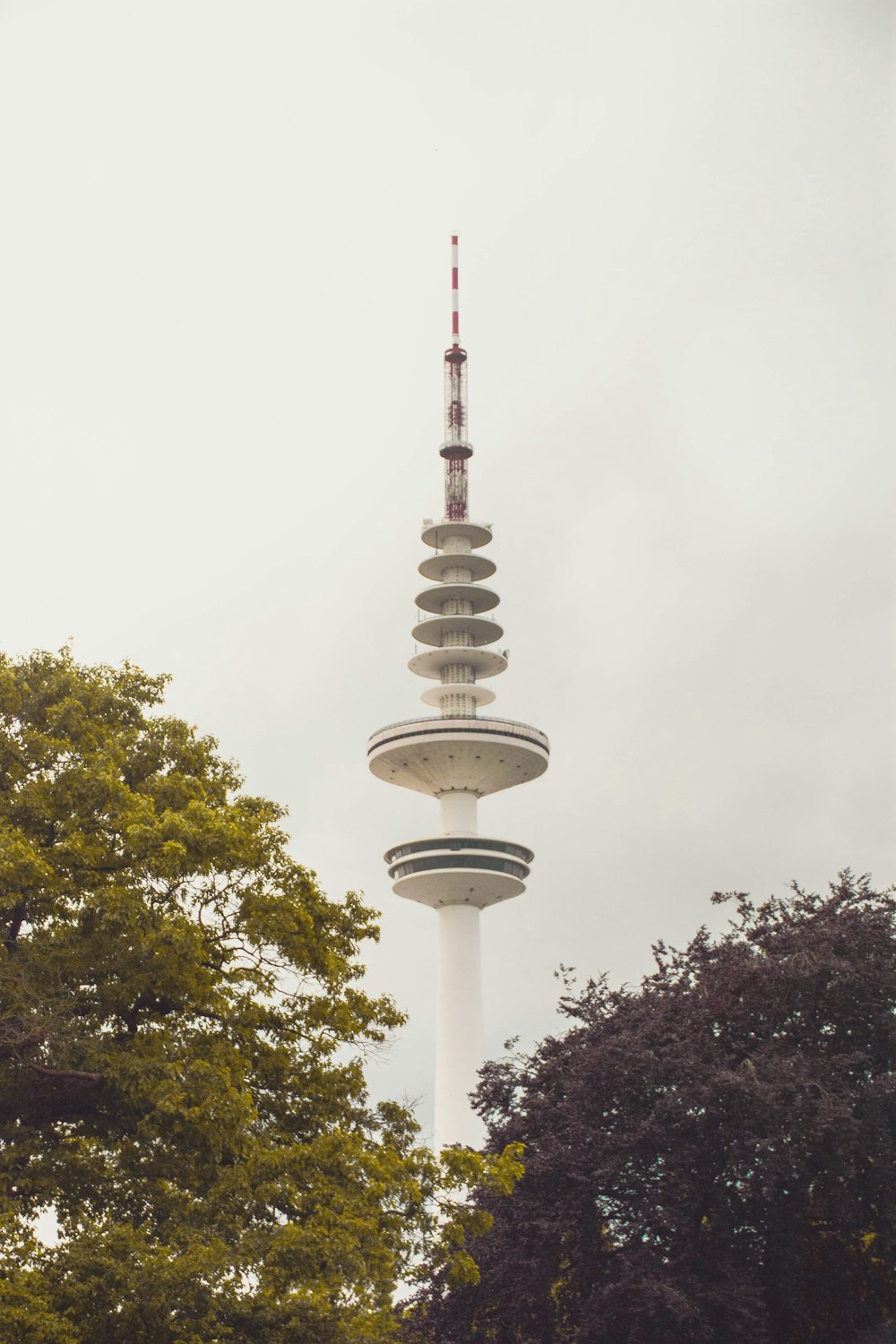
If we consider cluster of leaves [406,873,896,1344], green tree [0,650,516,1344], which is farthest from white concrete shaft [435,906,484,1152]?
green tree [0,650,516,1344]

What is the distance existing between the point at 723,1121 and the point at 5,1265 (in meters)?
16.6

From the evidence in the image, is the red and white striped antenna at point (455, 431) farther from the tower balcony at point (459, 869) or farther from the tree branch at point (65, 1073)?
the tree branch at point (65, 1073)

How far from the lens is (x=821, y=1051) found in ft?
113

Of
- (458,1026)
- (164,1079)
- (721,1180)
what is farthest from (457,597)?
(164,1079)

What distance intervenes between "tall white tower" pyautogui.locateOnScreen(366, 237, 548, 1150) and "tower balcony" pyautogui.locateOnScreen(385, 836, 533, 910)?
0.08 m

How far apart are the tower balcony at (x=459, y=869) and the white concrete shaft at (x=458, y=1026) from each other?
1471 mm

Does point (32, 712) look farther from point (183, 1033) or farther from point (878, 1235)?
point (878, 1235)

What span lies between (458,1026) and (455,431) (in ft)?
131

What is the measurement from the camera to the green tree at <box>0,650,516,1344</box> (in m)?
22.2

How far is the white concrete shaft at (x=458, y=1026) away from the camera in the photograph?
8712 centimetres

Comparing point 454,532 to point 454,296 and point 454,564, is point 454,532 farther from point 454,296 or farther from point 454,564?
point 454,296

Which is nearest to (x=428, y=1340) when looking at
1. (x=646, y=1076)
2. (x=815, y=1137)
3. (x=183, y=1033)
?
(x=646, y=1076)

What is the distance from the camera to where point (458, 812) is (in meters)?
94.6

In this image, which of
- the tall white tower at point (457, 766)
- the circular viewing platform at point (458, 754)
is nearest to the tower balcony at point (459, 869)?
the tall white tower at point (457, 766)
